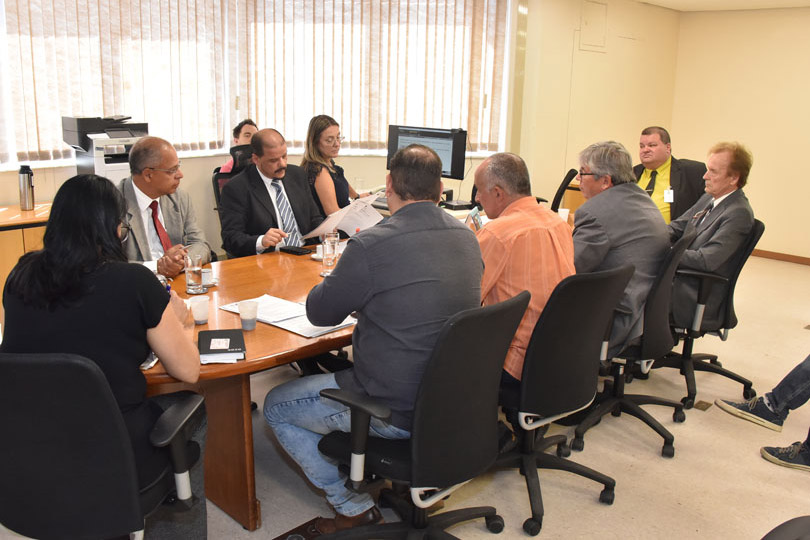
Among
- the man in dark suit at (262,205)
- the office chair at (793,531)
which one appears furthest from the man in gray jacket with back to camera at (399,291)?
the man in dark suit at (262,205)

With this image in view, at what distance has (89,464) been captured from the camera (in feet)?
5.27

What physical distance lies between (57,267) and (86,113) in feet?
11.9

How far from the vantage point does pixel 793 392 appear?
321 cm

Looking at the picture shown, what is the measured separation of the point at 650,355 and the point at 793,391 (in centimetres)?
80

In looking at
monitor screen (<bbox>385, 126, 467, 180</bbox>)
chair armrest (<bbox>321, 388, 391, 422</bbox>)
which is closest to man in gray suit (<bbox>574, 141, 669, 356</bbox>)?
chair armrest (<bbox>321, 388, 391, 422</bbox>)

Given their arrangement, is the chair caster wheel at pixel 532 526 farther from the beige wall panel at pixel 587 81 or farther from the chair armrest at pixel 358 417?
the beige wall panel at pixel 587 81

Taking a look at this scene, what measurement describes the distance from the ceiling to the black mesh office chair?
4.81 metres

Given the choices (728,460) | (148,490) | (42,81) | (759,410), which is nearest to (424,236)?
(148,490)

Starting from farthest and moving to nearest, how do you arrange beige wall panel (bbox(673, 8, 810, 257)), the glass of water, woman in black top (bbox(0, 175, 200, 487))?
beige wall panel (bbox(673, 8, 810, 257)) < the glass of water < woman in black top (bbox(0, 175, 200, 487))

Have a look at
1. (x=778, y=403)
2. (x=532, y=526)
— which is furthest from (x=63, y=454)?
(x=778, y=403)

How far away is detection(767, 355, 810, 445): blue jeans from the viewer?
3.19m

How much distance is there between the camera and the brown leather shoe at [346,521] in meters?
2.37

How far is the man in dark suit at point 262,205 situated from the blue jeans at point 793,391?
2.48m

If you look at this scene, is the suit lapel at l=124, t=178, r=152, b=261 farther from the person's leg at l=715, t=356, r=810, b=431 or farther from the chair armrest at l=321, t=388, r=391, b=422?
the person's leg at l=715, t=356, r=810, b=431
